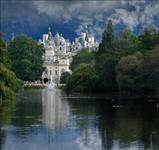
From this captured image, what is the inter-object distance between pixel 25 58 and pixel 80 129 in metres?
103

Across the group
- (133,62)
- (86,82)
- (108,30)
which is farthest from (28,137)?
(108,30)

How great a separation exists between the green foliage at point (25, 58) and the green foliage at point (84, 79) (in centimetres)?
3437

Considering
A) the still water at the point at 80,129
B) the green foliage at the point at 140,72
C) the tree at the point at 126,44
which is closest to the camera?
the still water at the point at 80,129

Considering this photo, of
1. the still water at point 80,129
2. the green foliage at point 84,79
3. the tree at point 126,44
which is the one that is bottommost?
the still water at point 80,129

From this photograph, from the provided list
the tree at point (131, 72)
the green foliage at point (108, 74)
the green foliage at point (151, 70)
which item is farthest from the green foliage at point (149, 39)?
the green foliage at point (151, 70)

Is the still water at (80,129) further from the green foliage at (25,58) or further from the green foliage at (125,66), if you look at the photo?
the green foliage at (25,58)

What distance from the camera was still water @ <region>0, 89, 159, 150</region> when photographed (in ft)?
107

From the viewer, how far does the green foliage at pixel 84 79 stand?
3853 inches

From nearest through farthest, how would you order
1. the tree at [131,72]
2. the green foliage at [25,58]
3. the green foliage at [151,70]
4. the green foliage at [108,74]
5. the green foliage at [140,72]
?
the green foliage at [151,70]
the green foliage at [140,72]
the tree at [131,72]
the green foliage at [108,74]
the green foliage at [25,58]

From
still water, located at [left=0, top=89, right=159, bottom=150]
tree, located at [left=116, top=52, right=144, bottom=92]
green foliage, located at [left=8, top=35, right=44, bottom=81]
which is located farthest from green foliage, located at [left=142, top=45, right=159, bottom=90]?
green foliage, located at [left=8, top=35, right=44, bottom=81]

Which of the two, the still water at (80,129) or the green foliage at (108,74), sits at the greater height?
the green foliage at (108,74)

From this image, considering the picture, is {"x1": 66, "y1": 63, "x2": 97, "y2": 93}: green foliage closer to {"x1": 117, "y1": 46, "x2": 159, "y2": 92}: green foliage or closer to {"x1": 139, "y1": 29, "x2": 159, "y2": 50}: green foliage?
{"x1": 139, "y1": 29, "x2": 159, "y2": 50}: green foliage

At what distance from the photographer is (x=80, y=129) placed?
130 feet

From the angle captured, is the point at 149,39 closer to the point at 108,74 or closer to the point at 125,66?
the point at 108,74
